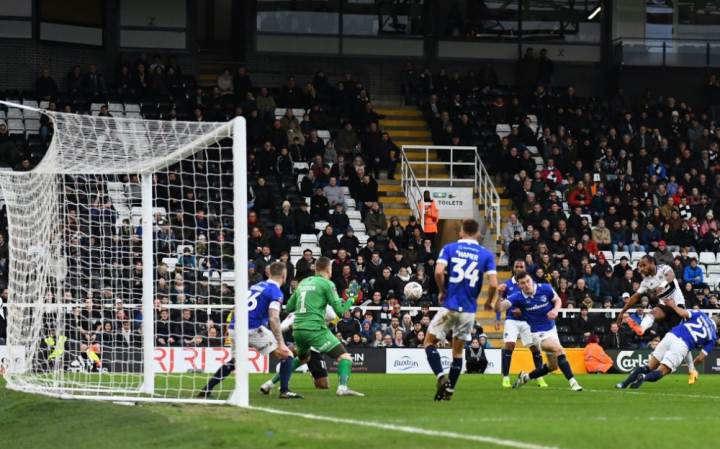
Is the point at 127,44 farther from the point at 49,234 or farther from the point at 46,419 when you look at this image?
the point at 46,419

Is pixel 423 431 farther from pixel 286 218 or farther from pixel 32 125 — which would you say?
pixel 32 125

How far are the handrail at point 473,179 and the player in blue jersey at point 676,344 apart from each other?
1542 cm

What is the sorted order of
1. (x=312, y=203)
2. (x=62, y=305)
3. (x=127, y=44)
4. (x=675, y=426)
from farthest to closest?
(x=127, y=44), (x=312, y=203), (x=62, y=305), (x=675, y=426)

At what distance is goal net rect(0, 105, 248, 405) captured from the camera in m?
14.8

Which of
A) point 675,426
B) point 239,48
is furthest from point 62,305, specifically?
point 239,48

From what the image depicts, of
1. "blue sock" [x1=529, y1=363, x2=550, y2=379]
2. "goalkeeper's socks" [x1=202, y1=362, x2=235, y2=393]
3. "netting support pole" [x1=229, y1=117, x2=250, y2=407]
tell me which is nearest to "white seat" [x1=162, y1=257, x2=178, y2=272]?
"blue sock" [x1=529, y1=363, x2=550, y2=379]

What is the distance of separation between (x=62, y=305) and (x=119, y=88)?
17.6m

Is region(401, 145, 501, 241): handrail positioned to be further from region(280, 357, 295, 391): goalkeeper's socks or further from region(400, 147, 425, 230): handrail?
region(280, 357, 295, 391): goalkeeper's socks

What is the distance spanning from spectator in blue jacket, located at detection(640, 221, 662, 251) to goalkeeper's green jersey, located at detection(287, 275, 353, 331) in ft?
64.7

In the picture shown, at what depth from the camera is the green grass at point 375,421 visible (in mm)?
10062

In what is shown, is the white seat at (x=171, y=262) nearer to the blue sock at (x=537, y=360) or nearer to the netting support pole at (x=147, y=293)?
the blue sock at (x=537, y=360)

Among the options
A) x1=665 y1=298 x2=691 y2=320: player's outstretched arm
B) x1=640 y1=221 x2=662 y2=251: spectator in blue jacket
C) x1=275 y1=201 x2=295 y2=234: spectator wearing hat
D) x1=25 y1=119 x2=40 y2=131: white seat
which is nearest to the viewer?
x1=665 y1=298 x2=691 y2=320: player's outstretched arm

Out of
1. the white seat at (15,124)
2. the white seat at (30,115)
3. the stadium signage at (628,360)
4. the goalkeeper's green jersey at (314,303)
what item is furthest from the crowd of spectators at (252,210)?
the stadium signage at (628,360)

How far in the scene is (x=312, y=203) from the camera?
32.0 m
